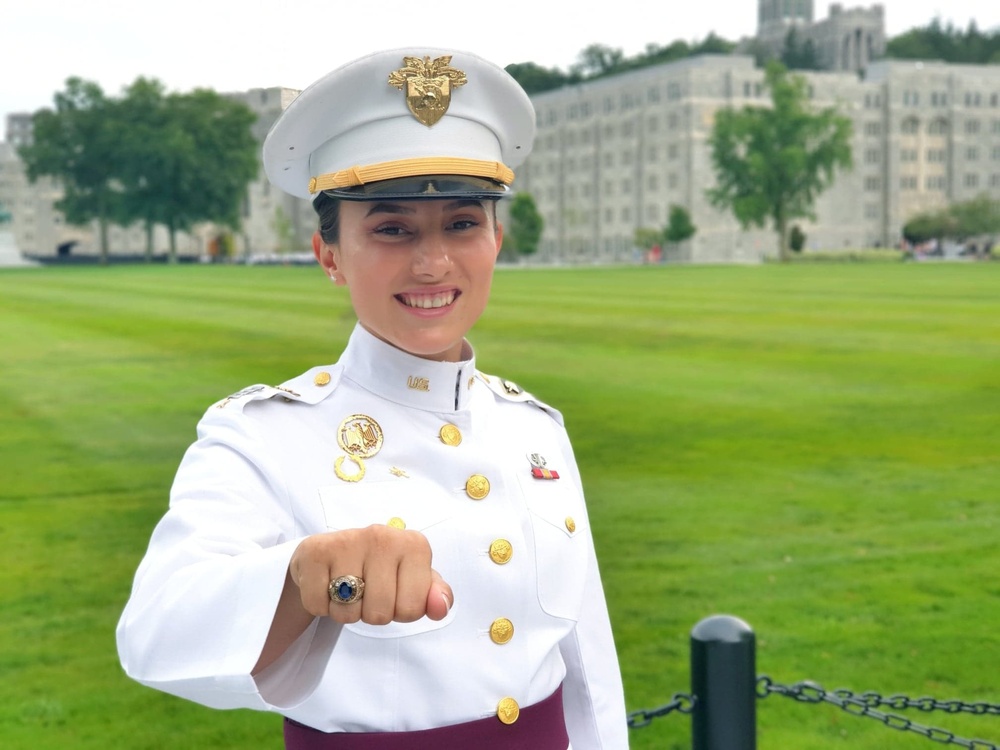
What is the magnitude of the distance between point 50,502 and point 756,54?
492 feet

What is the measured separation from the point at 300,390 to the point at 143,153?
272 feet

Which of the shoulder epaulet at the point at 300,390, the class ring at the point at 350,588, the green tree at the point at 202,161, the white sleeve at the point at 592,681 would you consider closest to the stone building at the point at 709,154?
the green tree at the point at 202,161

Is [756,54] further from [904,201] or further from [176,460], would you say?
[176,460]

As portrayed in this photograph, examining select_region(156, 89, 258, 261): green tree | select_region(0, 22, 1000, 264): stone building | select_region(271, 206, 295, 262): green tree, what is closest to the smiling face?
select_region(156, 89, 258, 261): green tree

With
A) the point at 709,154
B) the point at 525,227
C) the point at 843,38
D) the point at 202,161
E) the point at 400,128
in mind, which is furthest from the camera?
the point at 843,38

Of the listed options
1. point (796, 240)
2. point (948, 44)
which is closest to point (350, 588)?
point (796, 240)

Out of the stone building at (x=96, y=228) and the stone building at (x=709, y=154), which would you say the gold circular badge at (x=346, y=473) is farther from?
the stone building at (x=96, y=228)

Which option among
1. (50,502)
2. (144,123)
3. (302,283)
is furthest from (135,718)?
(144,123)

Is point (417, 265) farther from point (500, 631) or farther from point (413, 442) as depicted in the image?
point (500, 631)

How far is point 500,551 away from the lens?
2.07 m

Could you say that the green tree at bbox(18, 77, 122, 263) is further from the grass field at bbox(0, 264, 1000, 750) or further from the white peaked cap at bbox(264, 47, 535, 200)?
the white peaked cap at bbox(264, 47, 535, 200)

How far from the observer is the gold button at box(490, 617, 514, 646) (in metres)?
2.07

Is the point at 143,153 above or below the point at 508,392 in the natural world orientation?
above

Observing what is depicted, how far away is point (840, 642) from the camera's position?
582cm
